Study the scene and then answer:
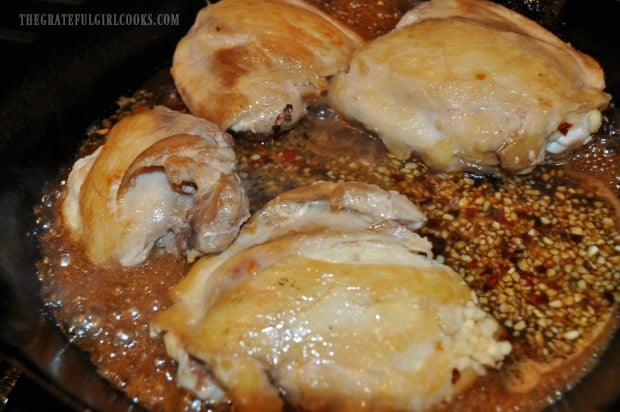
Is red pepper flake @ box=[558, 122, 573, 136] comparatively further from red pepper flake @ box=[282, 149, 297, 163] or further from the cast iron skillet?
red pepper flake @ box=[282, 149, 297, 163]

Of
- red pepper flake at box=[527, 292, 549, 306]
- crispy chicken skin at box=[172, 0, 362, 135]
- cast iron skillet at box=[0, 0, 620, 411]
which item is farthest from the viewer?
crispy chicken skin at box=[172, 0, 362, 135]

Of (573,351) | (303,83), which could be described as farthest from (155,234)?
(573,351)

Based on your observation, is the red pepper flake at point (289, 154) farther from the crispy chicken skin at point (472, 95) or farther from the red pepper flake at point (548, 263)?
the red pepper flake at point (548, 263)

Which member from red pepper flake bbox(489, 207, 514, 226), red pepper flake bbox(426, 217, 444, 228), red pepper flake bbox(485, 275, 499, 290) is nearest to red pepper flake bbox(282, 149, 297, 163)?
red pepper flake bbox(426, 217, 444, 228)

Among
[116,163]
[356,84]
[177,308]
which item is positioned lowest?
[177,308]

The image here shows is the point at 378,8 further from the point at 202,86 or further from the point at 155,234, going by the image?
the point at 155,234

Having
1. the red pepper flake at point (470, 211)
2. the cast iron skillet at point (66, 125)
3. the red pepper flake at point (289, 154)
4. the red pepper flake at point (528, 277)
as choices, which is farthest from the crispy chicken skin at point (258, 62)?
the red pepper flake at point (528, 277)
